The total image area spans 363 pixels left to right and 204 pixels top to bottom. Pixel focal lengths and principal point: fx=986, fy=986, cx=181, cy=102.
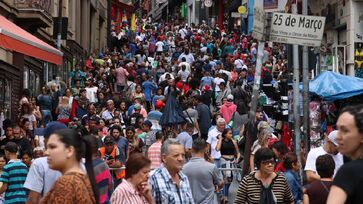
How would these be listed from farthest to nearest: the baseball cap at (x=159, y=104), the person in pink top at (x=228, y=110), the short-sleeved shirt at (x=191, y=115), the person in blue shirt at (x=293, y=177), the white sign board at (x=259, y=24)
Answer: the baseball cap at (x=159, y=104)
the person in pink top at (x=228, y=110)
the short-sleeved shirt at (x=191, y=115)
the white sign board at (x=259, y=24)
the person in blue shirt at (x=293, y=177)

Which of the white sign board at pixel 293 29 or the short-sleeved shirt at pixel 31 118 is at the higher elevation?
the white sign board at pixel 293 29

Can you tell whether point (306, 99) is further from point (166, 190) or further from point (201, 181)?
point (166, 190)

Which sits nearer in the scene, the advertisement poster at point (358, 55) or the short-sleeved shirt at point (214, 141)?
the short-sleeved shirt at point (214, 141)

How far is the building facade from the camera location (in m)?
25.2

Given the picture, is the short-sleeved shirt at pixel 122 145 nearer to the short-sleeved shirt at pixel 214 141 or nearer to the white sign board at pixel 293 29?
the short-sleeved shirt at pixel 214 141

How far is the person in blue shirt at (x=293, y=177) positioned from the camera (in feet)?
39.4

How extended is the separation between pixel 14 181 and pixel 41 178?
3169 mm

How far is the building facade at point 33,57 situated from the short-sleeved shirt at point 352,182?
1264cm

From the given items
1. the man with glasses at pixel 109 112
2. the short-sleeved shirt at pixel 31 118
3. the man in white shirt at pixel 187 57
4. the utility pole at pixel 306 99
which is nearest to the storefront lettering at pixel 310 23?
the utility pole at pixel 306 99

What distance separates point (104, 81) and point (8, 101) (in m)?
10.2

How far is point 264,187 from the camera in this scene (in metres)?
10.2

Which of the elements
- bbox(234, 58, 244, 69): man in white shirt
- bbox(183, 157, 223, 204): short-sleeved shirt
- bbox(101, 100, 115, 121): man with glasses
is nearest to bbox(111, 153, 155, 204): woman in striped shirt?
bbox(183, 157, 223, 204): short-sleeved shirt

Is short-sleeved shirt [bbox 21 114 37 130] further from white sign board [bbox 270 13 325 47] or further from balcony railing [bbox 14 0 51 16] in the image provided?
white sign board [bbox 270 13 325 47]

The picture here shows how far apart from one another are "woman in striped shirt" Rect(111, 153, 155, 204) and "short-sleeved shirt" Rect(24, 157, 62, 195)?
2.94 ft
